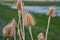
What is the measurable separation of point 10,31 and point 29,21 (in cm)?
10

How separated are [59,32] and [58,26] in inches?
16.3

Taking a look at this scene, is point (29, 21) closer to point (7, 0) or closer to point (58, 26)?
point (58, 26)

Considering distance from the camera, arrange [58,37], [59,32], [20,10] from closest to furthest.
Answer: [20,10]
[58,37]
[59,32]

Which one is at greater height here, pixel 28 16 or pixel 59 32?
pixel 28 16

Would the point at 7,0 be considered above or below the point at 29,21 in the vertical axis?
below

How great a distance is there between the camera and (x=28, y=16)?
76 centimetres

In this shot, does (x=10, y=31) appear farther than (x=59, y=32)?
No

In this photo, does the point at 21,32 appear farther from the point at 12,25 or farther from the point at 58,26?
the point at 58,26

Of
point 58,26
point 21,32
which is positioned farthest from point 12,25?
point 58,26

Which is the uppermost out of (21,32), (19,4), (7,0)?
(19,4)

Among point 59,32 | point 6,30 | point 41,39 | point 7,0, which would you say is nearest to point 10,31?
point 6,30

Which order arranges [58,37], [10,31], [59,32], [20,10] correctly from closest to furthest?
1. [10,31]
2. [20,10]
3. [58,37]
4. [59,32]

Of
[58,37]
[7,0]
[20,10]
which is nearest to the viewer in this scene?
[20,10]

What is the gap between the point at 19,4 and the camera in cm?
76
